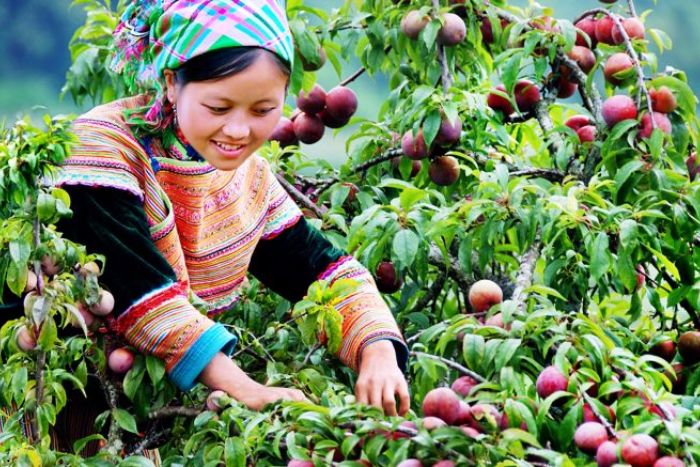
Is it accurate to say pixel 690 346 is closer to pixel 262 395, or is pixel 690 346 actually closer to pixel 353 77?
pixel 262 395

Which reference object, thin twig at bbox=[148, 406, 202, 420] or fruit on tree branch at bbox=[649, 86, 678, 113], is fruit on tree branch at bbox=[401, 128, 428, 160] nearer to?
fruit on tree branch at bbox=[649, 86, 678, 113]

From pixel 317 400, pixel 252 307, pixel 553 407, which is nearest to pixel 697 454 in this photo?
pixel 553 407

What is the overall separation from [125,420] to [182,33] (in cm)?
55

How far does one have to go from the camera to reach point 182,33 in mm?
2018

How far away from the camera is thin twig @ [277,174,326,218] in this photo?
8.92ft

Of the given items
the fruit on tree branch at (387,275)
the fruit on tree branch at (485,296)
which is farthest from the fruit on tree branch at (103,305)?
the fruit on tree branch at (387,275)

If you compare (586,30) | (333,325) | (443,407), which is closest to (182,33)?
(333,325)

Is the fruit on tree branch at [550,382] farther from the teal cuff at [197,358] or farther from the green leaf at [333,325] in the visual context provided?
the teal cuff at [197,358]

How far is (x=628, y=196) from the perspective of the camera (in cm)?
245

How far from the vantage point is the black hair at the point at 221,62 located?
1.98 metres

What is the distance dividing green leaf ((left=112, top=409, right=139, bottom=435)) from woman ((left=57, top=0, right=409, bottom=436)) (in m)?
0.10

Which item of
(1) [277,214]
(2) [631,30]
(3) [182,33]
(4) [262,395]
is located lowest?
(4) [262,395]

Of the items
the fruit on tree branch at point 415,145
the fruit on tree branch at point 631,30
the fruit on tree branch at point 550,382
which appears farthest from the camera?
the fruit on tree branch at point 631,30

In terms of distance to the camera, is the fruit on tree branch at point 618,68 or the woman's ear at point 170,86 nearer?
the woman's ear at point 170,86
